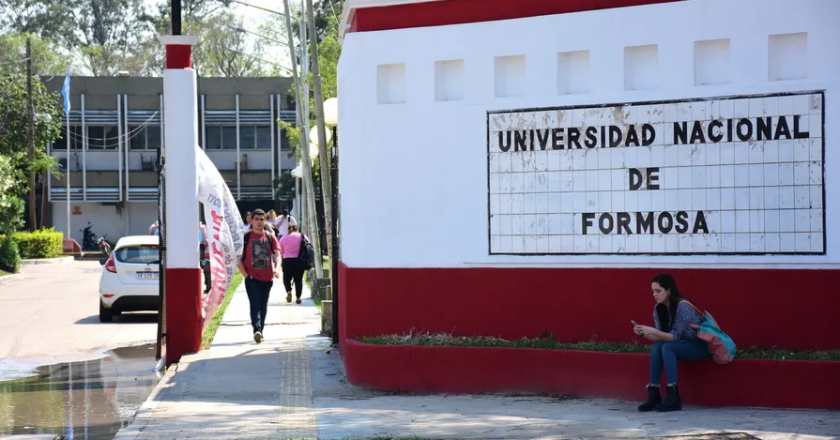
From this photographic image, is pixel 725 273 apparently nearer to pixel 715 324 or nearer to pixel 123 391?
pixel 715 324

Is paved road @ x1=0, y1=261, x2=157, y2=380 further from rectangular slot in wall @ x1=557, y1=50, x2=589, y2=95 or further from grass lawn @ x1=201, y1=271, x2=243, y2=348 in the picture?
rectangular slot in wall @ x1=557, y1=50, x2=589, y2=95

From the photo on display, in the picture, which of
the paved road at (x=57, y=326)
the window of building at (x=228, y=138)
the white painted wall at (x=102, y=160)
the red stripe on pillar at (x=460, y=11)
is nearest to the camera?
the red stripe on pillar at (x=460, y=11)

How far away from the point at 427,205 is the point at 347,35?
1992mm

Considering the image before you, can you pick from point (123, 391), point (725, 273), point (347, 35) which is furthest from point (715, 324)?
point (123, 391)

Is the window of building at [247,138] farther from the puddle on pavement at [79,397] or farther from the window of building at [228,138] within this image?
the puddle on pavement at [79,397]

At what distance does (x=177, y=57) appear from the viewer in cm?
1287

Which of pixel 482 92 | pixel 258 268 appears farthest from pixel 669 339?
pixel 258 268

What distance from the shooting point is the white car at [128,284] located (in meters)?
18.5

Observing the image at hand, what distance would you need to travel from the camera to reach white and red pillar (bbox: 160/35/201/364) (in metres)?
12.8

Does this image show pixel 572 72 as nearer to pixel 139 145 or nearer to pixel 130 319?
pixel 130 319

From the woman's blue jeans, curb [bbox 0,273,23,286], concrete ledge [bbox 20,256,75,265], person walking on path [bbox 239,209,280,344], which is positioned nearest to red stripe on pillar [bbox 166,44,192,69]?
person walking on path [bbox 239,209,280,344]

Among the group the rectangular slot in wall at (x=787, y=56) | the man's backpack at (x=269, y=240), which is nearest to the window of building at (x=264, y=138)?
the man's backpack at (x=269, y=240)

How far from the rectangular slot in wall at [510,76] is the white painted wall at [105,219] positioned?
1940 inches

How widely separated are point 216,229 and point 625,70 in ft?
18.5
